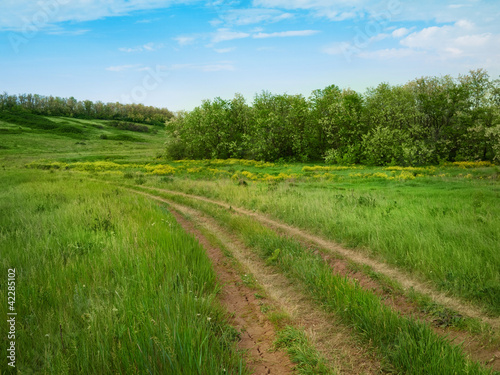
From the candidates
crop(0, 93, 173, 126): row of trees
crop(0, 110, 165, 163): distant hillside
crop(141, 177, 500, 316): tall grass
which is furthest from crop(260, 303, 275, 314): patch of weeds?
crop(0, 93, 173, 126): row of trees

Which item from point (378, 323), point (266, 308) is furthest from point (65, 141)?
point (378, 323)

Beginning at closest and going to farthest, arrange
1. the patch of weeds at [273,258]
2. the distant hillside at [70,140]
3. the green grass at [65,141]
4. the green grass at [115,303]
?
the green grass at [115,303] < the patch of weeds at [273,258] < the distant hillside at [70,140] < the green grass at [65,141]

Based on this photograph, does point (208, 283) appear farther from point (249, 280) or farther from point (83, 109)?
point (83, 109)

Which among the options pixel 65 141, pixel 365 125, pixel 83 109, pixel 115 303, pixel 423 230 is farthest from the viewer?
pixel 83 109

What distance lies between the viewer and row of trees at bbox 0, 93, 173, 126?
Answer: 151125mm

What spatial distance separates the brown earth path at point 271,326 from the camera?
4.09 meters

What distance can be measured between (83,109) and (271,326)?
19420 centimetres

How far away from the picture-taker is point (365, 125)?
43250 millimetres

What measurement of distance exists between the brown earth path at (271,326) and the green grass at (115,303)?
1.48 feet

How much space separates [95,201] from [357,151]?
3708 cm

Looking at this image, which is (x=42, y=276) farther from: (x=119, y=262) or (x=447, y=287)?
(x=447, y=287)

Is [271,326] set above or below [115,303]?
below

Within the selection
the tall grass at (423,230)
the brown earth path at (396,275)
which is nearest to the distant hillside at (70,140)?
the tall grass at (423,230)

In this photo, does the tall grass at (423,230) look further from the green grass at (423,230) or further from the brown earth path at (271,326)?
the brown earth path at (271,326)
